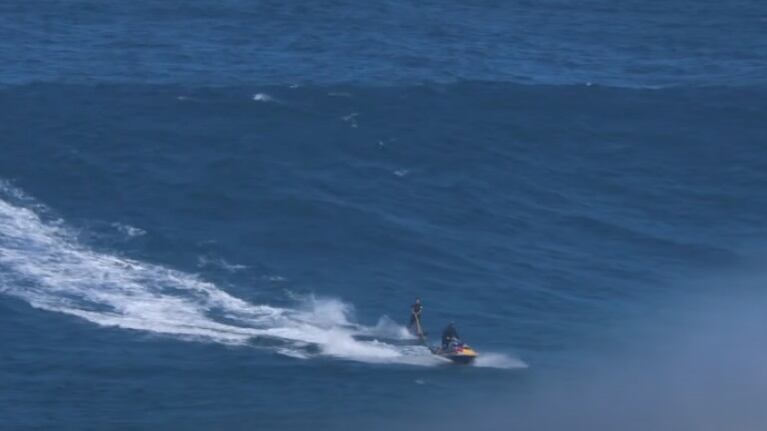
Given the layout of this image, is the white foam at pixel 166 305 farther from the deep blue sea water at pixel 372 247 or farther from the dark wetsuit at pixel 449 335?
the dark wetsuit at pixel 449 335

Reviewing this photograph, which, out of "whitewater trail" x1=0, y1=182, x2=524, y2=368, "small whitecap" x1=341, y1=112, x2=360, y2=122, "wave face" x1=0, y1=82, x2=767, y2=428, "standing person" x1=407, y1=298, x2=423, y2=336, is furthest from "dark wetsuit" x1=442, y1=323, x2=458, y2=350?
"small whitecap" x1=341, y1=112, x2=360, y2=122

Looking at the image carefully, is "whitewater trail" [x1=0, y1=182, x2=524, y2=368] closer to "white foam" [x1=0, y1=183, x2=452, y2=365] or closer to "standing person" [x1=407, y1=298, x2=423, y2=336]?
"white foam" [x1=0, y1=183, x2=452, y2=365]

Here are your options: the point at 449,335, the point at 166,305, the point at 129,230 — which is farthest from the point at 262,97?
the point at 449,335

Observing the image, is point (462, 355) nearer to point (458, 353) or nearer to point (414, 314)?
point (458, 353)

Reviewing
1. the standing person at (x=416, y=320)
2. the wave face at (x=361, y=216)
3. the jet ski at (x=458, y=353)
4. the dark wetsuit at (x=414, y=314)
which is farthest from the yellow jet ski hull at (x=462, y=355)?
the dark wetsuit at (x=414, y=314)

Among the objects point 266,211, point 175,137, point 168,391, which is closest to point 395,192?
point 266,211

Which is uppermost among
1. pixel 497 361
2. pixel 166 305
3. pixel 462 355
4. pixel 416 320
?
pixel 416 320
